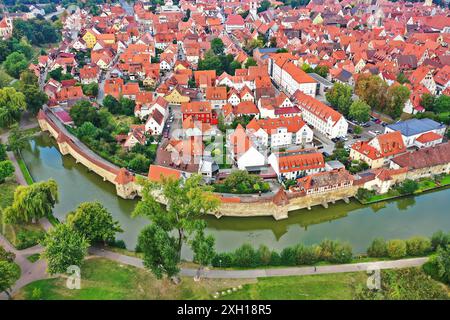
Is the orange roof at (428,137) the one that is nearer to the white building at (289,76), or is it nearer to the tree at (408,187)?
the tree at (408,187)

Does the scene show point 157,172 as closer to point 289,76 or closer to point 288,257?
point 288,257

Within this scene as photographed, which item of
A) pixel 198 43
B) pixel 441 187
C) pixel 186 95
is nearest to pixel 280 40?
pixel 198 43

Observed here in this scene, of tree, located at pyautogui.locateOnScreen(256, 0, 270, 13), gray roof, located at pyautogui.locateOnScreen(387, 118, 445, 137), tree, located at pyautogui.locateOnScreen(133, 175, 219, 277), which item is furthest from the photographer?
tree, located at pyautogui.locateOnScreen(256, 0, 270, 13)

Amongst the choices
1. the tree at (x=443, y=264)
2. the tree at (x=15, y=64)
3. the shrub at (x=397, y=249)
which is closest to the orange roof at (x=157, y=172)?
the shrub at (x=397, y=249)

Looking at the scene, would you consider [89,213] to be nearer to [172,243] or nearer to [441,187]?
[172,243]

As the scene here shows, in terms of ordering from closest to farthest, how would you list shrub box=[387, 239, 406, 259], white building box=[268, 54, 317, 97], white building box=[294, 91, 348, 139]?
shrub box=[387, 239, 406, 259]
white building box=[294, 91, 348, 139]
white building box=[268, 54, 317, 97]

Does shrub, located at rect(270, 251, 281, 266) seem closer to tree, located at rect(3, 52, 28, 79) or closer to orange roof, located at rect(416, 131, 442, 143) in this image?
orange roof, located at rect(416, 131, 442, 143)

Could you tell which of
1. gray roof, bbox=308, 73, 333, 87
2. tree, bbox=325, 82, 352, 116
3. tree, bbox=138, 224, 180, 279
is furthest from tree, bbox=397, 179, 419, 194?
gray roof, bbox=308, 73, 333, 87
